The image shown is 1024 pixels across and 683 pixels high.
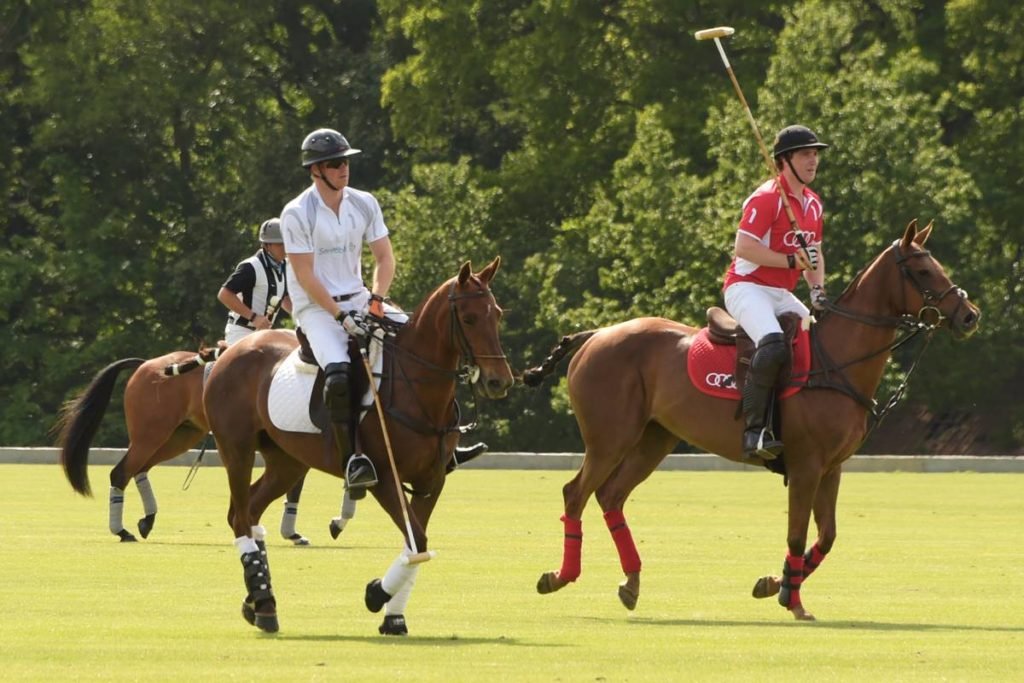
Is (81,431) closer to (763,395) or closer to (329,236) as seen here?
(763,395)

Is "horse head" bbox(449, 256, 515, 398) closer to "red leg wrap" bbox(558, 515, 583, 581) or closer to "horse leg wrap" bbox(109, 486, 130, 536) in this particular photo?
"red leg wrap" bbox(558, 515, 583, 581)

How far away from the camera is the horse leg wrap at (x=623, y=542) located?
12492 mm

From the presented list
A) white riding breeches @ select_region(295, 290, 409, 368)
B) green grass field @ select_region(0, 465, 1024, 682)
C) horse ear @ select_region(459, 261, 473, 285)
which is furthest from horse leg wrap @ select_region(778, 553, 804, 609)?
horse ear @ select_region(459, 261, 473, 285)

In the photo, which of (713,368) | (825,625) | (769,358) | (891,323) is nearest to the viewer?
(825,625)

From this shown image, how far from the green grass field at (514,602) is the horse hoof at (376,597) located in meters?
0.15

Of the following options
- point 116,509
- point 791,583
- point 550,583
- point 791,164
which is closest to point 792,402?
point 791,583

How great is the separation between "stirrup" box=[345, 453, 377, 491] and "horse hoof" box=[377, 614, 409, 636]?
60 centimetres

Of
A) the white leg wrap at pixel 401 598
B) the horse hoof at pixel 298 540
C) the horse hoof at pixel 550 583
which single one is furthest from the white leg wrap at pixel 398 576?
the horse hoof at pixel 298 540

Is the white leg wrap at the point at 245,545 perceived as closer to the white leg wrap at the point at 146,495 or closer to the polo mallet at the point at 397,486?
the polo mallet at the point at 397,486

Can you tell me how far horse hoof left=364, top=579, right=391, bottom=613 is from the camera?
35.4ft

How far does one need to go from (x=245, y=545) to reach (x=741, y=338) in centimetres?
305

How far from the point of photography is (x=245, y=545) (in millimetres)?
11422

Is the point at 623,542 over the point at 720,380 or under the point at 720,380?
under

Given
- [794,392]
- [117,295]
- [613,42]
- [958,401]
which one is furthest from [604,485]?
[117,295]
